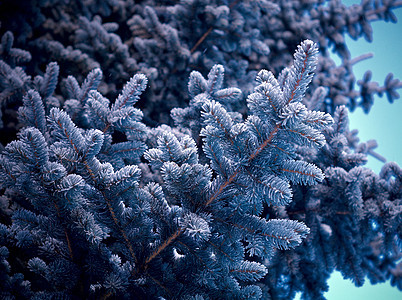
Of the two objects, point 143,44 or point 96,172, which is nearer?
point 96,172

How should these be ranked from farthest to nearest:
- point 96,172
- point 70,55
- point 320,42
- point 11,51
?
1. point 320,42
2. point 70,55
3. point 11,51
4. point 96,172

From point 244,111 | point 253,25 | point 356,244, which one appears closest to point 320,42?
point 253,25

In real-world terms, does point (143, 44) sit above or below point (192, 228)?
above

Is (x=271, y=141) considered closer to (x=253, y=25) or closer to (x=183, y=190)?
(x=183, y=190)

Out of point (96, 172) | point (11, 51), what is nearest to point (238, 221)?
point (96, 172)

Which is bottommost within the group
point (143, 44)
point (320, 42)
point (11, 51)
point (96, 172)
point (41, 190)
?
point (41, 190)

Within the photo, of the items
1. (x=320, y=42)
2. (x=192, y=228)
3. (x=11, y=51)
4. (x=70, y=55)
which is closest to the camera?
(x=192, y=228)
